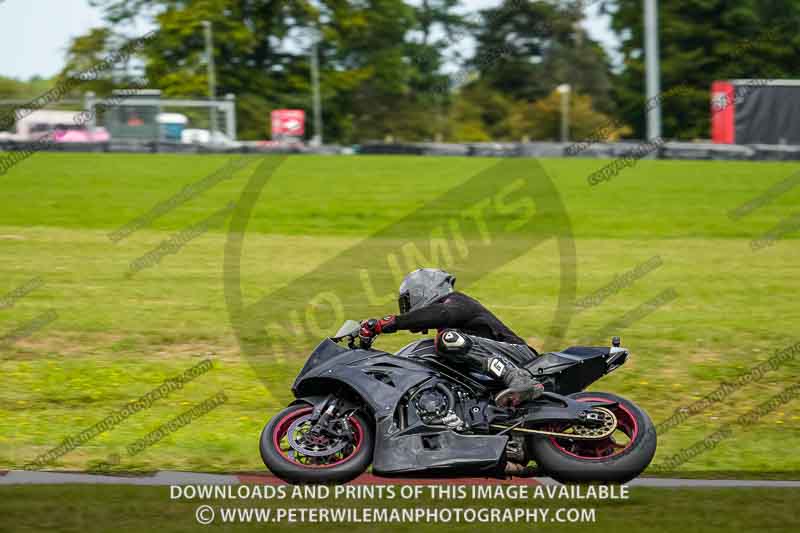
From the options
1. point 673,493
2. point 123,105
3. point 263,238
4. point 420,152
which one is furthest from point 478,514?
point 123,105

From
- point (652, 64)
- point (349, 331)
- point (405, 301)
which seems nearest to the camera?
point (349, 331)

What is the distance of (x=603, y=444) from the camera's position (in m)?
7.99

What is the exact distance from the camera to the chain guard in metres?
7.83

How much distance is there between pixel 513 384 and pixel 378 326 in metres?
1.01

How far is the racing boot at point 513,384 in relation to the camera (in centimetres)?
787

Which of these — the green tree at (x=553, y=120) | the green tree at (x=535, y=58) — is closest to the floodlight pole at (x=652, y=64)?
the green tree at (x=553, y=120)

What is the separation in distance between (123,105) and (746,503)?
42.1 meters

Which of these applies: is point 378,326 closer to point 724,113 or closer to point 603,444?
point 603,444

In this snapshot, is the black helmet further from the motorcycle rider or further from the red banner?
the red banner

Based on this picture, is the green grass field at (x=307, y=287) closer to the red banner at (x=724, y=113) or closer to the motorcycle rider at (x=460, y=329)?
the motorcycle rider at (x=460, y=329)

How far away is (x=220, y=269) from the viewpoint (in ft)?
61.5

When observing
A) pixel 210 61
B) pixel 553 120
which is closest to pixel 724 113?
pixel 553 120

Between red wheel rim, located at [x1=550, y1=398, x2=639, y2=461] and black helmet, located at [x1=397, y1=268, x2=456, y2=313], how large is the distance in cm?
124

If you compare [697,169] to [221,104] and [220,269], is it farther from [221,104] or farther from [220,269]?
[221,104]
